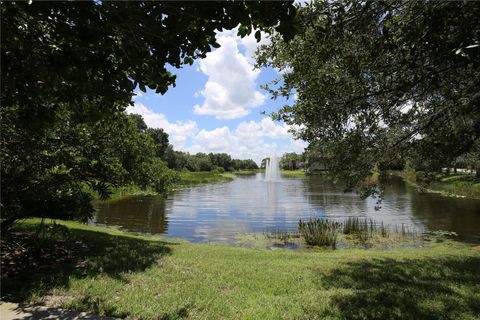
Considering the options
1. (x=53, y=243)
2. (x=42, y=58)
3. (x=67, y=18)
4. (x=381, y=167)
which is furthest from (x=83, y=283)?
(x=381, y=167)

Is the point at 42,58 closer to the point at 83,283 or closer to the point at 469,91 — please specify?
the point at 83,283

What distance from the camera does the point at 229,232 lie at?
19.5 metres

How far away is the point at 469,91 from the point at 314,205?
24048 millimetres

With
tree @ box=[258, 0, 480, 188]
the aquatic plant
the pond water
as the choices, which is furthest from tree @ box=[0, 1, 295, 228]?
the pond water

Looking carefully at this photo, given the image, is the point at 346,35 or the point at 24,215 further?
the point at 24,215

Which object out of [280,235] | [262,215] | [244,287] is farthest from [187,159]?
[244,287]

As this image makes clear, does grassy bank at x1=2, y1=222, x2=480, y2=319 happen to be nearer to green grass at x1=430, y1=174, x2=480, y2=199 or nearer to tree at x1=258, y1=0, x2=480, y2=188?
tree at x1=258, y1=0, x2=480, y2=188

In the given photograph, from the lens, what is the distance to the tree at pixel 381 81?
5457mm

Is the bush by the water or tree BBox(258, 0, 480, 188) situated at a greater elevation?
tree BBox(258, 0, 480, 188)

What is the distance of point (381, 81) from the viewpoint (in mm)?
7645

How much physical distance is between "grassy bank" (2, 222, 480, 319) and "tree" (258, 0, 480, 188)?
275cm

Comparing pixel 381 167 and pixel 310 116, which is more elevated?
pixel 310 116

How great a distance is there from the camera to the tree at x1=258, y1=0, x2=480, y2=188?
5457 mm

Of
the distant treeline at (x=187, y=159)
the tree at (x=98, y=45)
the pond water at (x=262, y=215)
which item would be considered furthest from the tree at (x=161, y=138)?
the tree at (x=98, y=45)
